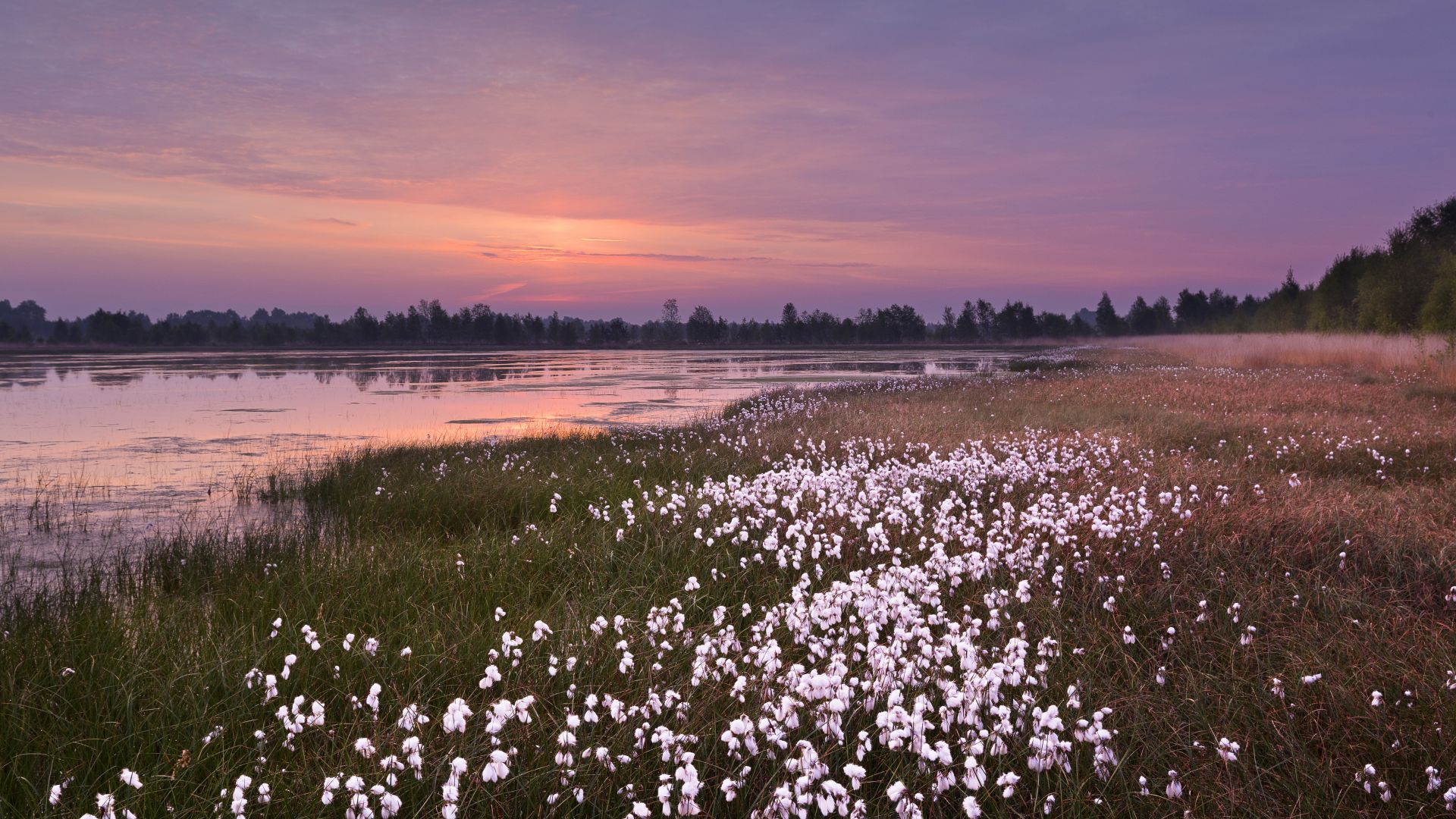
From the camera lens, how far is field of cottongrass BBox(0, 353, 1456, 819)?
368cm

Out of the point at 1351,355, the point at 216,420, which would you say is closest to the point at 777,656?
the point at 216,420

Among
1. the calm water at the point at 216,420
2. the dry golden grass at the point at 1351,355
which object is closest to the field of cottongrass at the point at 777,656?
the calm water at the point at 216,420

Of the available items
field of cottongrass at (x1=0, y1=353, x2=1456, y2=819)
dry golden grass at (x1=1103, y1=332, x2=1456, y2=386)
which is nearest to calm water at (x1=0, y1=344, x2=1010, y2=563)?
field of cottongrass at (x1=0, y1=353, x2=1456, y2=819)

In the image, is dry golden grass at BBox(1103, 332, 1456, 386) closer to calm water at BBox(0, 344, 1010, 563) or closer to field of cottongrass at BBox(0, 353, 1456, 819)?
calm water at BBox(0, 344, 1010, 563)

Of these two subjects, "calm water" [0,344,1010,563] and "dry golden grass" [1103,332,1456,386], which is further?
"dry golden grass" [1103,332,1456,386]

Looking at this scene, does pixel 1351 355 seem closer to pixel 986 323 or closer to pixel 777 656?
pixel 777 656

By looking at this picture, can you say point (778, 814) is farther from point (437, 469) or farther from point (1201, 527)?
point (437, 469)

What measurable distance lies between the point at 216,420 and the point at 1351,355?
4210cm

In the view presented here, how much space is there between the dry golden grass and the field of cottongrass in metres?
20.4

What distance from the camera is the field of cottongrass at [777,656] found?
12.1 ft

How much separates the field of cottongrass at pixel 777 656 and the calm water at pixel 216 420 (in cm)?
321

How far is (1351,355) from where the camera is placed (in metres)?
33.5

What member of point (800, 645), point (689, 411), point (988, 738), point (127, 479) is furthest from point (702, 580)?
point (689, 411)

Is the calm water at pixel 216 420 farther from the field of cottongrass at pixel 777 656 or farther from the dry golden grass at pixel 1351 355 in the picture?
the dry golden grass at pixel 1351 355
